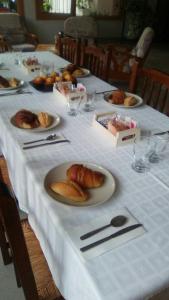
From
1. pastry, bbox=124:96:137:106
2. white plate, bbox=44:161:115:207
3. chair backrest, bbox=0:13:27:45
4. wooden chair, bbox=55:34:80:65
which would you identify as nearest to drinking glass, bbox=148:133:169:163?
white plate, bbox=44:161:115:207

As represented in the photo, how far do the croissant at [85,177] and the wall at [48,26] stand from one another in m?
4.75

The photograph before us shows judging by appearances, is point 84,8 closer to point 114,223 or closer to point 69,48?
point 69,48

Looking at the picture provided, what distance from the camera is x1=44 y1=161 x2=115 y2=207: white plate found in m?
0.78

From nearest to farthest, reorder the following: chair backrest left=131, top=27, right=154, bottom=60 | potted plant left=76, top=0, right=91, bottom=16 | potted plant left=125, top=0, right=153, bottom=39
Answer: chair backrest left=131, top=27, right=154, bottom=60
potted plant left=76, top=0, right=91, bottom=16
potted plant left=125, top=0, right=153, bottom=39

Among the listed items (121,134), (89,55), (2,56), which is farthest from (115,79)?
(121,134)

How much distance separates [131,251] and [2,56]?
1930mm

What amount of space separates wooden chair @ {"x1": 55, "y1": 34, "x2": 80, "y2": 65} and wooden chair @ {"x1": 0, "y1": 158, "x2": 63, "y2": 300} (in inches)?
64.8

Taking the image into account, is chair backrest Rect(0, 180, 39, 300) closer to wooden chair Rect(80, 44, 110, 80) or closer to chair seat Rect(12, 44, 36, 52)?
wooden chair Rect(80, 44, 110, 80)

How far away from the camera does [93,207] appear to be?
77 cm

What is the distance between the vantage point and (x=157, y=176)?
0.92 metres

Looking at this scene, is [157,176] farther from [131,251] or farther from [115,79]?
[115,79]

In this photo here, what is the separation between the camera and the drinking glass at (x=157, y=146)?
1.01m

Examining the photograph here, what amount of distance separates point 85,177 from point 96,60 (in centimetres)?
163

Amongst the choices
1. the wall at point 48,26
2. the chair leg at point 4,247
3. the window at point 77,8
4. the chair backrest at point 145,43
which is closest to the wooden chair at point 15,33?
the wall at point 48,26
